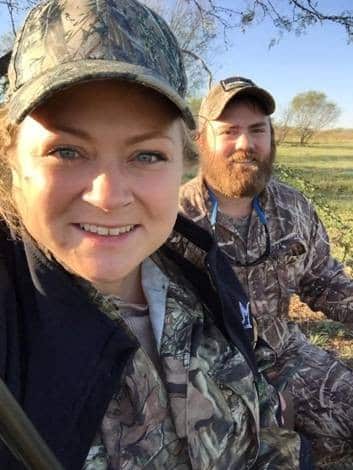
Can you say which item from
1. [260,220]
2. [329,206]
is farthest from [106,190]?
[329,206]

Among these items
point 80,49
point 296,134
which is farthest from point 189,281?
point 296,134

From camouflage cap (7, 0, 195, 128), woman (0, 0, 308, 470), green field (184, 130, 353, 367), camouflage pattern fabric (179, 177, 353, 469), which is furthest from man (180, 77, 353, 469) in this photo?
camouflage cap (7, 0, 195, 128)

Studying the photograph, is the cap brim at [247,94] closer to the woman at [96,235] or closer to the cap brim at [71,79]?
the woman at [96,235]

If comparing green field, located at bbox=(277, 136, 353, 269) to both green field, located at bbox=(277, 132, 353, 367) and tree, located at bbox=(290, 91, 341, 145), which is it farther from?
tree, located at bbox=(290, 91, 341, 145)

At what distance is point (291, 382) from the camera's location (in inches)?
122

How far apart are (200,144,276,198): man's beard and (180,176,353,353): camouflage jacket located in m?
0.08

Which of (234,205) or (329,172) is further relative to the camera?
(329,172)

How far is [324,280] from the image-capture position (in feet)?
10.8

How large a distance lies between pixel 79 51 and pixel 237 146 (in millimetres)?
2212

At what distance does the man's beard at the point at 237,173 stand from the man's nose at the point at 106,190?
190 centimetres

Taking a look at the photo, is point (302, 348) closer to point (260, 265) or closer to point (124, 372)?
point (260, 265)

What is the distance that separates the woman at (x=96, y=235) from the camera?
3.84ft

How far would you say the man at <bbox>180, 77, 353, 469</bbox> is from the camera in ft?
10.1

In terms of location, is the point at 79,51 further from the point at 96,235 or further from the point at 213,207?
the point at 213,207
